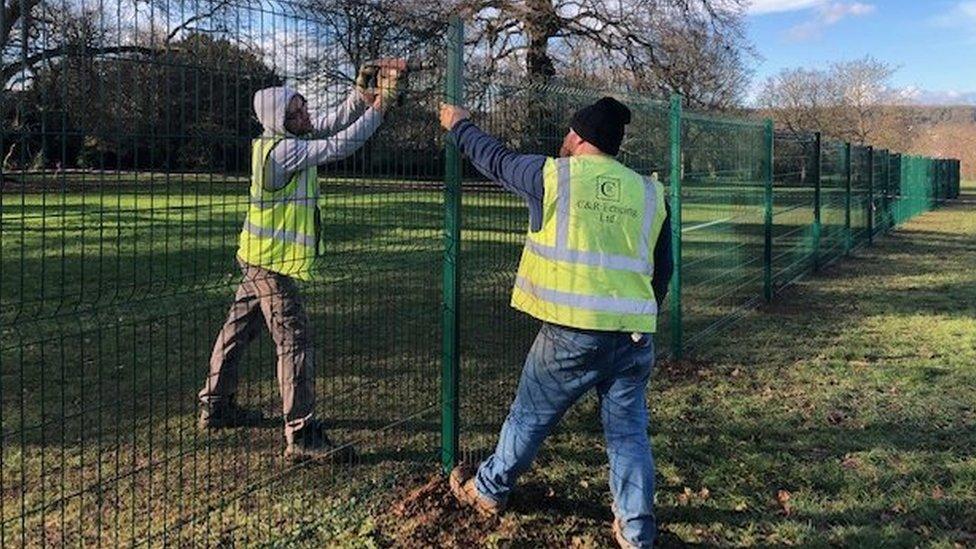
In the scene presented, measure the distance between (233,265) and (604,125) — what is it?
329 centimetres

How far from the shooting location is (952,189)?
46.5 metres

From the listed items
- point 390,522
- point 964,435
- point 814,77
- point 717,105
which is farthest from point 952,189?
point 390,522

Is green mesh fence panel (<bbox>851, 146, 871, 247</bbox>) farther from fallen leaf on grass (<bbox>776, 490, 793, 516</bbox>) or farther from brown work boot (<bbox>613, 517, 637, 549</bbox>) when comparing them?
brown work boot (<bbox>613, 517, 637, 549</bbox>)

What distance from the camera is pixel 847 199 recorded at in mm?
16453

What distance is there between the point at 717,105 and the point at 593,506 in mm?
22756

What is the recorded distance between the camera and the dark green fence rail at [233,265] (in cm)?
319

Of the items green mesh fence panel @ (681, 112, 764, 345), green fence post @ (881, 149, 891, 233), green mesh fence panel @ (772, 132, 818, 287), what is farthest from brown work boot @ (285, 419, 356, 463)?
green fence post @ (881, 149, 891, 233)

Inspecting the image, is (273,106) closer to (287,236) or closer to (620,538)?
(287,236)

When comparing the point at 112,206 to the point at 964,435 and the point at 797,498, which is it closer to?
the point at 797,498

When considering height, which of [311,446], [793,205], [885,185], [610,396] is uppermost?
[885,185]

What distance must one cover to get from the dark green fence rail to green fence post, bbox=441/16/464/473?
0.01 m

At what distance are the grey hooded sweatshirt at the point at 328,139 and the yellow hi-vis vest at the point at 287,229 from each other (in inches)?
2.7

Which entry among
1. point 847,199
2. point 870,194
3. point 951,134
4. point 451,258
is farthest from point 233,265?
point 951,134

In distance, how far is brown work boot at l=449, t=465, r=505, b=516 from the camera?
172 inches
